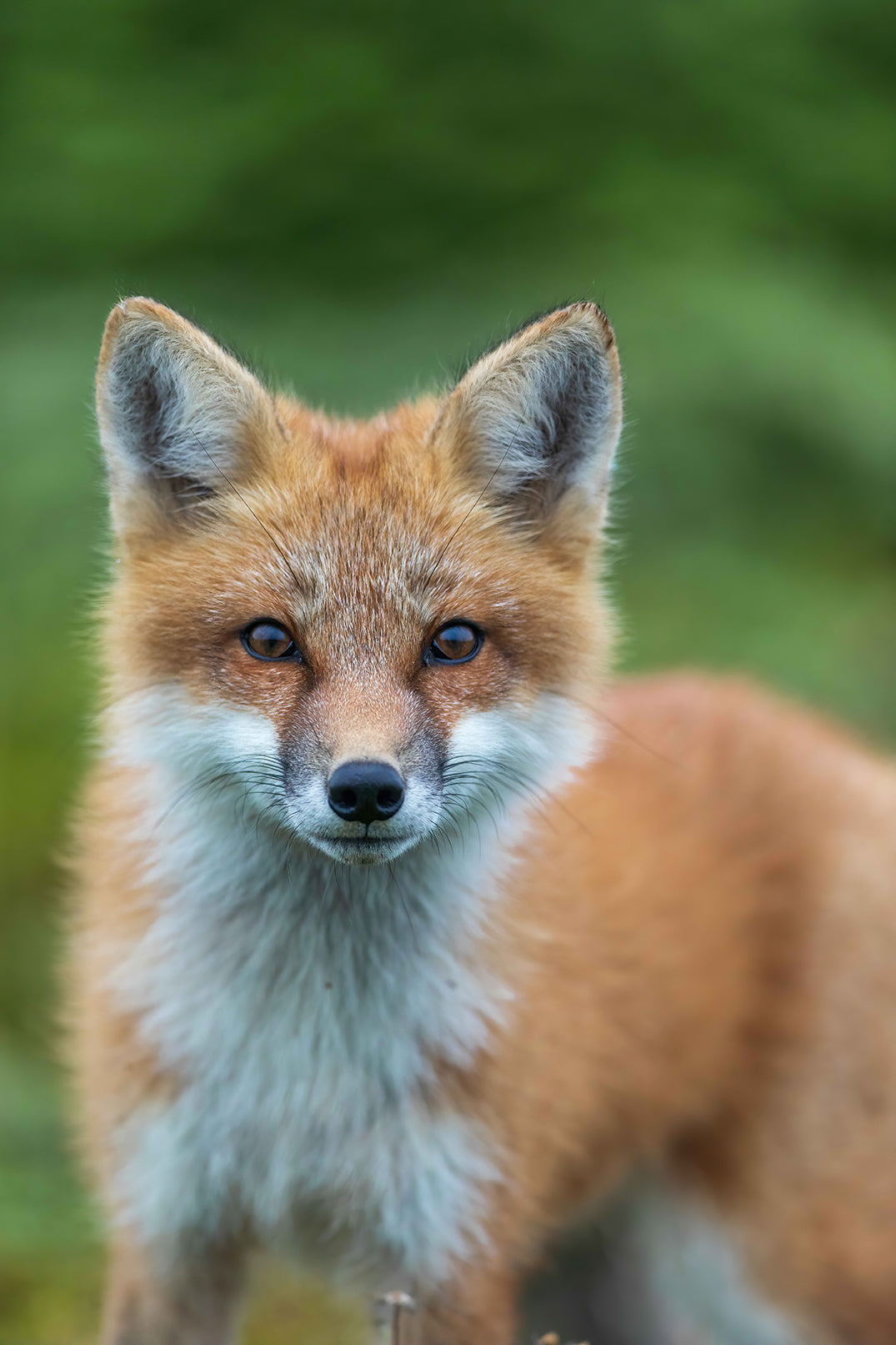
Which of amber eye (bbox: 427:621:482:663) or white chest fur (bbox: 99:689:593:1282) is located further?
white chest fur (bbox: 99:689:593:1282)

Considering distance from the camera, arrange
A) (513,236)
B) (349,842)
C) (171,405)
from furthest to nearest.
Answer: (513,236) < (171,405) < (349,842)

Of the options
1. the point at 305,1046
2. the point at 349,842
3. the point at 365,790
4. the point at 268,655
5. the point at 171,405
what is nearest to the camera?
the point at 365,790

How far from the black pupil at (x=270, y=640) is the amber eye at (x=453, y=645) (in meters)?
0.40

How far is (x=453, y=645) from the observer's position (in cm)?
400

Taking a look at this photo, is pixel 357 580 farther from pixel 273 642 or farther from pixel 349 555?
pixel 273 642

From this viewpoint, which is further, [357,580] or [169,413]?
[169,413]

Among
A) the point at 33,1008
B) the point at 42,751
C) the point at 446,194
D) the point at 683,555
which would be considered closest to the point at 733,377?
the point at 683,555

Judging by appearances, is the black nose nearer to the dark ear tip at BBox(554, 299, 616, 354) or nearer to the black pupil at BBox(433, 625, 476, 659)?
the black pupil at BBox(433, 625, 476, 659)

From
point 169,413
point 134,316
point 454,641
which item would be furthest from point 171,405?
point 454,641

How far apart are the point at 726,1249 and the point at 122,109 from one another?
9.65m

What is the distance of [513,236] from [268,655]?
858cm

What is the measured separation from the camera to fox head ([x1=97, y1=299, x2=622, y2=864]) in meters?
3.79

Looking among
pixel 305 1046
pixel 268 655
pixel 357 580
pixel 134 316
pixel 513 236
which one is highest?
pixel 513 236

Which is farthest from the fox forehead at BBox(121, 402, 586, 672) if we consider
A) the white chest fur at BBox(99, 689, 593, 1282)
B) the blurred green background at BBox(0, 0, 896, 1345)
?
the blurred green background at BBox(0, 0, 896, 1345)
